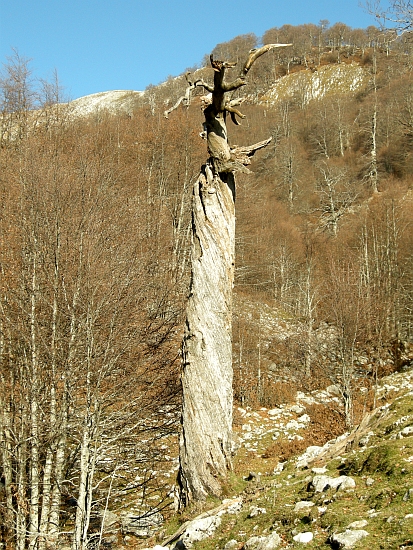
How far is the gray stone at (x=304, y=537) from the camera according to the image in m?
3.42

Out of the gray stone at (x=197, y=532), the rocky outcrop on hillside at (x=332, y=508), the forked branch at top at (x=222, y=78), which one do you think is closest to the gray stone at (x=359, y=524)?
the rocky outcrop on hillside at (x=332, y=508)

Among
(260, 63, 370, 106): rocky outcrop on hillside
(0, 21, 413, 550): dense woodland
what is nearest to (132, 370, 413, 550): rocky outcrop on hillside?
(0, 21, 413, 550): dense woodland

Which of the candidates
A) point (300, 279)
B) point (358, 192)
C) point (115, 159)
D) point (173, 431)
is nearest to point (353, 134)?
point (358, 192)

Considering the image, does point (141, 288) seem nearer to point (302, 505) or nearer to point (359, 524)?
point (302, 505)

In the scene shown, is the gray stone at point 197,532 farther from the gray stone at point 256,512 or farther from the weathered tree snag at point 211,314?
the weathered tree snag at point 211,314

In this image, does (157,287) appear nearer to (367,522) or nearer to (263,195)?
(367,522)

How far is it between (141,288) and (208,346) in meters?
8.18

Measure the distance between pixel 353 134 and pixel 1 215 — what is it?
50553mm

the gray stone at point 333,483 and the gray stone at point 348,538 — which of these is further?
the gray stone at point 333,483

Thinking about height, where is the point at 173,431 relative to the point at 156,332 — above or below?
below

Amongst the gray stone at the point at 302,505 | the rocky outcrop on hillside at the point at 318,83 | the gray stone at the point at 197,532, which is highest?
the rocky outcrop on hillside at the point at 318,83

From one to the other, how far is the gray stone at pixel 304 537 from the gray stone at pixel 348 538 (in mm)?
276

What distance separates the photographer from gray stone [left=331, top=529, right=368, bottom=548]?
3.08 metres

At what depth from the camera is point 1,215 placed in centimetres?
1127
